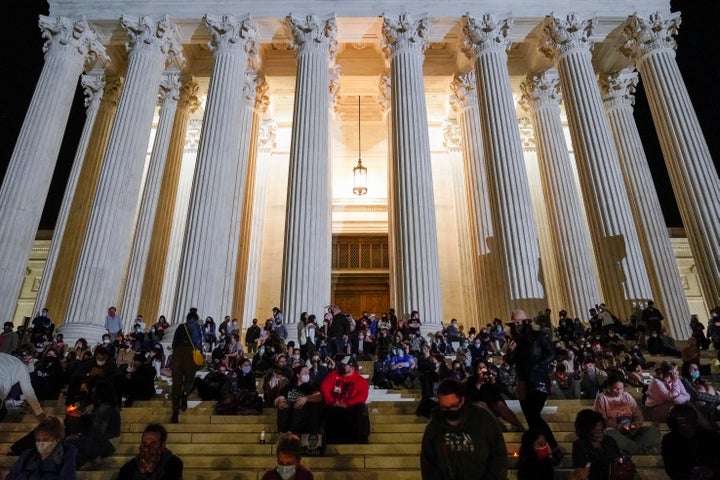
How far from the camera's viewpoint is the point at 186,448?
8.76 meters

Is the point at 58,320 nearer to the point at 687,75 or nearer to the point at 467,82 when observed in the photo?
the point at 467,82

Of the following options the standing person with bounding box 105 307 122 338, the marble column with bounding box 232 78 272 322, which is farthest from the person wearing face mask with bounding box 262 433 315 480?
the marble column with bounding box 232 78 272 322

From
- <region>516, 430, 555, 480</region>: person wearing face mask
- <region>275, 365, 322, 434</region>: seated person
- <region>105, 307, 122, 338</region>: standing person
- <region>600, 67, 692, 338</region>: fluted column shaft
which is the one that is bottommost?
<region>516, 430, 555, 480</region>: person wearing face mask

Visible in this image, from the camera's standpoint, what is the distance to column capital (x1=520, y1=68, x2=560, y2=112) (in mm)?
25094

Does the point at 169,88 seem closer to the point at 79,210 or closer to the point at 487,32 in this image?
the point at 79,210

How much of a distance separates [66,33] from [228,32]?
23.8ft

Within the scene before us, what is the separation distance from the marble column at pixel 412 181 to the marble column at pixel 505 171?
2508 mm

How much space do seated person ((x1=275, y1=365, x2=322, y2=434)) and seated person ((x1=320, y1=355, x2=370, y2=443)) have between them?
7.3 inches

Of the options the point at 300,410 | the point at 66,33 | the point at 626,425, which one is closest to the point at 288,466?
the point at 300,410

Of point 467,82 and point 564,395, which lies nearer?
point 564,395

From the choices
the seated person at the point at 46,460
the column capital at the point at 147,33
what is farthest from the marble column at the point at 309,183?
the seated person at the point at 46,460

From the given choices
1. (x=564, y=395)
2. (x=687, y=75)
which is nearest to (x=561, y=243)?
(x=564, y=395)

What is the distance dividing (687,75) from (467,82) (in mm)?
18198

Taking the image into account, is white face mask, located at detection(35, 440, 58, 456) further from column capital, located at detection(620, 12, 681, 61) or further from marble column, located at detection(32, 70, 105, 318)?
column capital, located at detection(620, 12, 681, 61)
